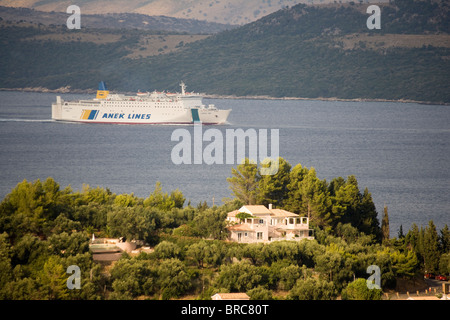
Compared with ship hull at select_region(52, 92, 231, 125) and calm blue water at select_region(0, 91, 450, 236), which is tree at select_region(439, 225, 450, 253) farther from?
ship hull at select_region(52, 92, 231, 125)

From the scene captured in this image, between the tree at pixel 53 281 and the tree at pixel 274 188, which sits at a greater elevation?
the tree at pixel 274 188

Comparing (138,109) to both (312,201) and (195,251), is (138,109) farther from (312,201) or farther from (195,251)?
(195,251)

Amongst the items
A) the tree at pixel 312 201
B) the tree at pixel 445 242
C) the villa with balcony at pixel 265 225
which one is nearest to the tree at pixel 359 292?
the villa with balcony at pixel 265 225

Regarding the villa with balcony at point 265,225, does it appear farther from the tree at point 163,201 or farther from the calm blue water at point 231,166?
the calm blue water at point 231,166

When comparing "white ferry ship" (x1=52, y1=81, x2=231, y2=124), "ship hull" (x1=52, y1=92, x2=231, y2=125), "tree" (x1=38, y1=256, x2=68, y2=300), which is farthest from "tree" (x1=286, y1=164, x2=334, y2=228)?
"ship hull" (x1=52, y1=92, x2=231, y2=125)

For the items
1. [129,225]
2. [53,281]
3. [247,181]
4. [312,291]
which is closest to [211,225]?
[129,225]
